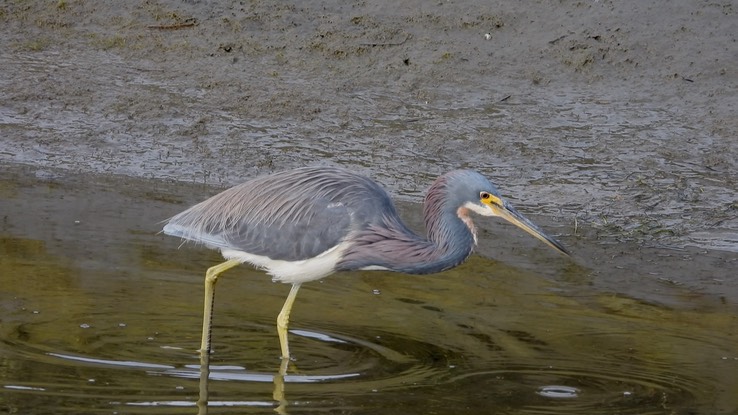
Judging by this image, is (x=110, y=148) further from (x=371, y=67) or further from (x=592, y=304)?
(x=592, y=304)

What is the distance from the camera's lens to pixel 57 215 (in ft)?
26.6

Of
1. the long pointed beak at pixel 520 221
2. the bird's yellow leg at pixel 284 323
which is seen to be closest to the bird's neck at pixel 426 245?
the long pointed beak at pixel 520 221

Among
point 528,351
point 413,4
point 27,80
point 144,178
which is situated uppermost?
point 413,4

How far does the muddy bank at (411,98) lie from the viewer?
883cm

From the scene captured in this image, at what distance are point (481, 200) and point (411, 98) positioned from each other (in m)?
3.98

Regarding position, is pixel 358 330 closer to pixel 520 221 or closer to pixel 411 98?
pixel 520 221

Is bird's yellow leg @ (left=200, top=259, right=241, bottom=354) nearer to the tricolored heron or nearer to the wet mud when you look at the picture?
the tricolored heron

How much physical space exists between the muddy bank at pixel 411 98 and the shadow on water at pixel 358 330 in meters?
0.76

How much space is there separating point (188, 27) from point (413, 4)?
6.48 ft

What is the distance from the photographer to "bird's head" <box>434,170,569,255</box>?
588 cm

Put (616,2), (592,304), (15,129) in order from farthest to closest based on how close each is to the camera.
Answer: (616,2)
(15,129)
(592,304)

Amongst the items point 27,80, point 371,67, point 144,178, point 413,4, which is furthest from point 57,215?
point 413,4

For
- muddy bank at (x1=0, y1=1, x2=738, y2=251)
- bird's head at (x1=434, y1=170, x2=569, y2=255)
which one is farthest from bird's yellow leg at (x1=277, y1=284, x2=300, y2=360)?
muddy bank at (x1=0, y1=1, x2=738, y2=251)

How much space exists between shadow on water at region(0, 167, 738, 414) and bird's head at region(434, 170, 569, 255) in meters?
0.64
